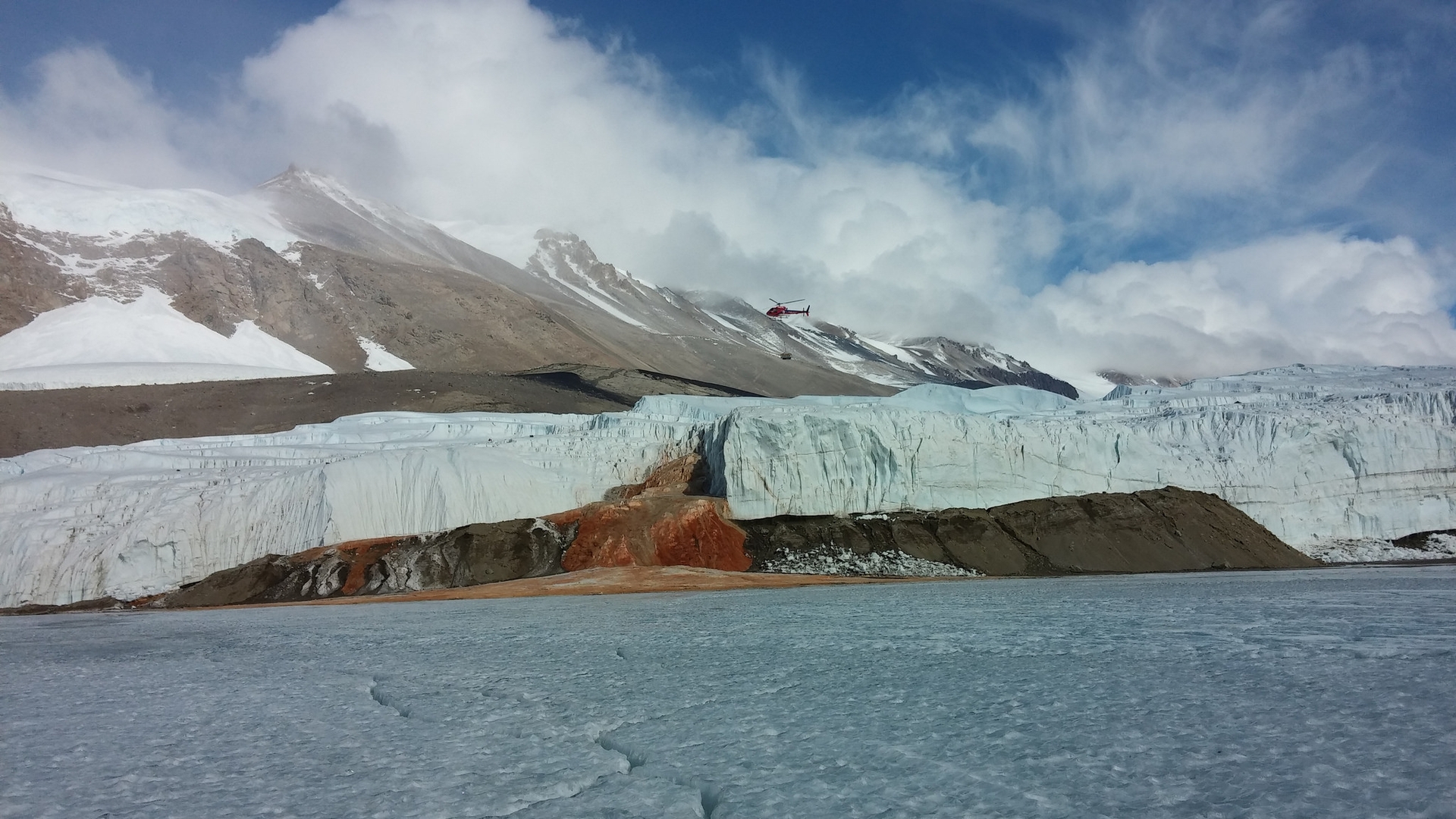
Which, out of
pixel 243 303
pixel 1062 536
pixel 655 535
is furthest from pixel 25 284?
pixel 1062 536

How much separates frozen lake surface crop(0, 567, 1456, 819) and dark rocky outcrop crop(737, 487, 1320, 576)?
19.5 m

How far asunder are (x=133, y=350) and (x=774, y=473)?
81551 millimetres

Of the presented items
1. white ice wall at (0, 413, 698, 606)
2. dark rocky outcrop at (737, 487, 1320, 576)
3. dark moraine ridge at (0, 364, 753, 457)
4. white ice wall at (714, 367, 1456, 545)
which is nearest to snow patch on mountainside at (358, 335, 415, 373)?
dark moraine ridge at (0, 364, 753, 457)

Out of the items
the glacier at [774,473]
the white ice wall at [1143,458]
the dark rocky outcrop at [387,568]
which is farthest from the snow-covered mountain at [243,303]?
the white ice wall at [1143,458]

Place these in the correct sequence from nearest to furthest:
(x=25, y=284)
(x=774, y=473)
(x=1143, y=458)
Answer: (x=1143, y=458) → (x=774, y=473) → (x=25, y=284)

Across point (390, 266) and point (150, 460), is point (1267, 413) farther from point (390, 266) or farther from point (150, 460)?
point (390, 266)

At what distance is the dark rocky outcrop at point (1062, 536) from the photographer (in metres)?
32.1

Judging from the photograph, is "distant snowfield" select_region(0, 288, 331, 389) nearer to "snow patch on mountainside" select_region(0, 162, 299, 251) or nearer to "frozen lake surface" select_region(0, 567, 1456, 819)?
"snow patch on mountainside" select_region(0, 162, 299, 251)

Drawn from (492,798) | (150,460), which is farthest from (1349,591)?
(150,460)

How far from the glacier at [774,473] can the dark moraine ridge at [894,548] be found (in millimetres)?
1334

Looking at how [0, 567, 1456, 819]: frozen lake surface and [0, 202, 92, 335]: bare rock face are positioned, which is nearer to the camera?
[0, 567, 1456, 819]: frozen lake surface

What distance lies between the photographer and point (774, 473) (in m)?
37.4

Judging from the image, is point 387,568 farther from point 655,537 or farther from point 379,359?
point 379,359

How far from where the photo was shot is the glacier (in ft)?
103
